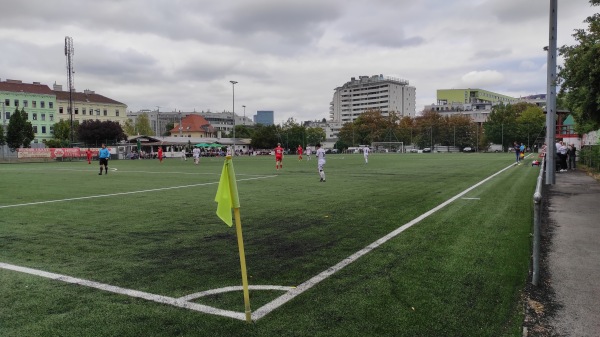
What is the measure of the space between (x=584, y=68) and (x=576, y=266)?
809 centimetres

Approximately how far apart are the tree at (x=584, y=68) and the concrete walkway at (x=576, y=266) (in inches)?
132

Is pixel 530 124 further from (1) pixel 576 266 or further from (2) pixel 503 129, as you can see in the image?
(1) pixel 576 266

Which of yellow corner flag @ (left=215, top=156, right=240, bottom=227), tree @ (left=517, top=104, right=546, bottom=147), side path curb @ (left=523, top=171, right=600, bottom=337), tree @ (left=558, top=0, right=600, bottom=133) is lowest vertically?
side path curb @ (left=523, top=171, right=600, bottom=337)

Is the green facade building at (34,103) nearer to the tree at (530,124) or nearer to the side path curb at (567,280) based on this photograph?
the tree at (530,124)

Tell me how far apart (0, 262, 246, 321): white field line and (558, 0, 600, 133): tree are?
1170 centimetres

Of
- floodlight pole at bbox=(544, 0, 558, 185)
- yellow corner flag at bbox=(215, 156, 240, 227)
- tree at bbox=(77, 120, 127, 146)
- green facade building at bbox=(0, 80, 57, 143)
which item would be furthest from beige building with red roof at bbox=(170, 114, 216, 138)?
yellow corner flag at bbox=(215, 156, 240, 227)

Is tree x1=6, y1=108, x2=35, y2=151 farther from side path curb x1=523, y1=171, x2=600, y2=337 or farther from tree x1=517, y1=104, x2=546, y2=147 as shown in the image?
tree x1=517, y1=104, x2=546, y2=147

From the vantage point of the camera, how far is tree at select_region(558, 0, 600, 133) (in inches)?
456

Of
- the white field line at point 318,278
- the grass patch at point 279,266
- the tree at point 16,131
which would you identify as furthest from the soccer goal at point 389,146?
the white field line at point 318,278

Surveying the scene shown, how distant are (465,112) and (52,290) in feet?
592

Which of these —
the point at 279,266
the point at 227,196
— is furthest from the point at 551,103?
the point at 227,196

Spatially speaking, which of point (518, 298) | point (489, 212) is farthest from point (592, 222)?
point (518, 298)

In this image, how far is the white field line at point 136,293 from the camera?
440cm

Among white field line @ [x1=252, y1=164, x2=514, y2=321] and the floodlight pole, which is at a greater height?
the floodlight pole
